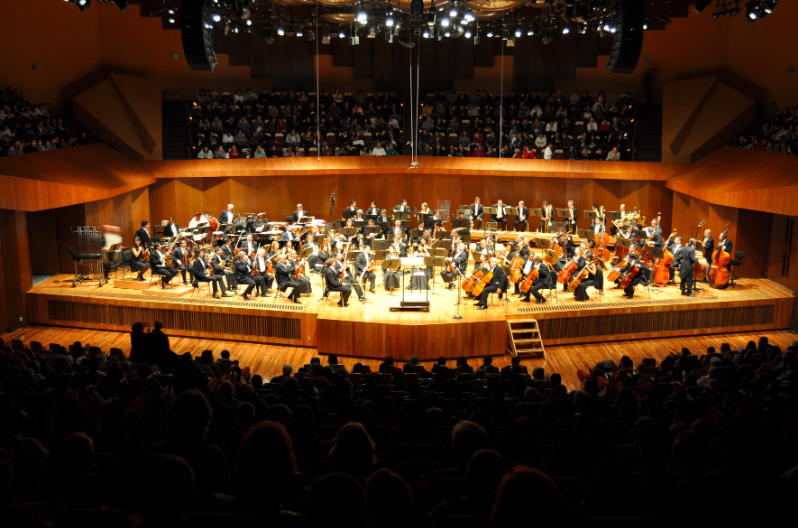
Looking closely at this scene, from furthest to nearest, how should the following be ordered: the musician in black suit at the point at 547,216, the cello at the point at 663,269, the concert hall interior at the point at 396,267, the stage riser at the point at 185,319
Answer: the musician in black suit at the point at 547,216, the cello at the point at 663,269, the stage riser at the point at 185,319, the concert hall interior at the point at 396,267

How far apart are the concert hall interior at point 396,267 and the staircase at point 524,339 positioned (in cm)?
6

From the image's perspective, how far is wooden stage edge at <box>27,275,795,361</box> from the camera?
11.1m

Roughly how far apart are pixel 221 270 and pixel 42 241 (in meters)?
5.04

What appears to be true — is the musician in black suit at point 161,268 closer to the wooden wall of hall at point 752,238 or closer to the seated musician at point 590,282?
the seated musician at point 590,282

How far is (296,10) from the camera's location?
20297 mm

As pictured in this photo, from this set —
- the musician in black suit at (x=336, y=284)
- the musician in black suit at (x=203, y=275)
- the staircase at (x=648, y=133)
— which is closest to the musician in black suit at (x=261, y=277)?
the musician in black suit at (x=203, y=275)

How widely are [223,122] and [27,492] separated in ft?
57.5

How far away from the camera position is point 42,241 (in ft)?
47.9

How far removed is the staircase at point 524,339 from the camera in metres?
11.3

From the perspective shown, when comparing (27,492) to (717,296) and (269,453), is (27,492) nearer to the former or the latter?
(269,453)

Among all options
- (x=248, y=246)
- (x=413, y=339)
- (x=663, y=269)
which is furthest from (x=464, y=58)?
(x=413, y=339)

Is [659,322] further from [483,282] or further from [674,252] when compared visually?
[483,282]

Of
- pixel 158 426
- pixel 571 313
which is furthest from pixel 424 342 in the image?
pixel 158 426

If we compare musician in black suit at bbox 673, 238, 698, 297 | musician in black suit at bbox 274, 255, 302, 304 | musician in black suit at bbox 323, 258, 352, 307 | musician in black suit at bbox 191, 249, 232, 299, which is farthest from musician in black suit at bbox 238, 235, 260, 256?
musician in black suit at bbox 673, 238, 698, 297
